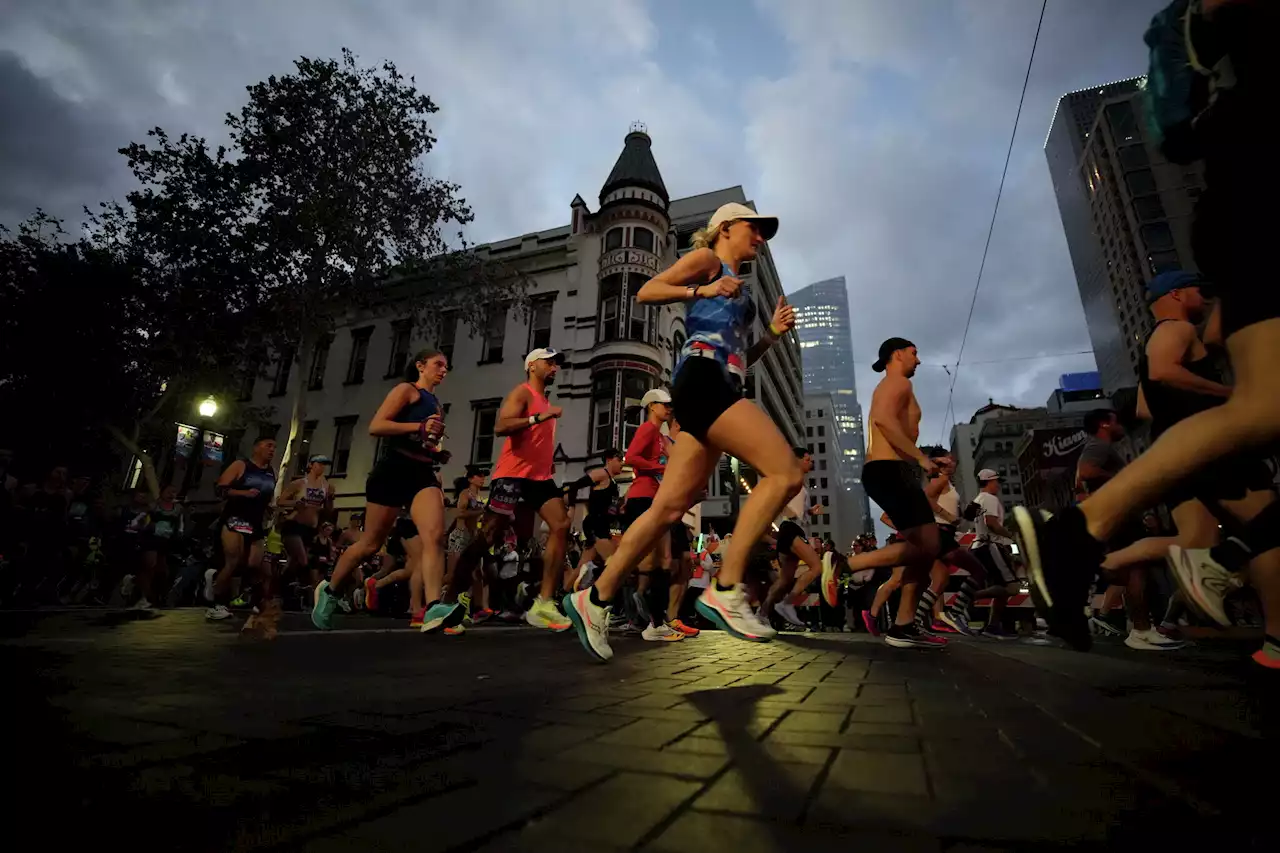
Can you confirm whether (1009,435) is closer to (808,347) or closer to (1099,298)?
(1099,298)

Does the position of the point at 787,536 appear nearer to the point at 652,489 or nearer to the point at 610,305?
the point at 652,489

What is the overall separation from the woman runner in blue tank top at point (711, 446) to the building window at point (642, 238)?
21.0 m

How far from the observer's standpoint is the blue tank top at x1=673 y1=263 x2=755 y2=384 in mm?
3131

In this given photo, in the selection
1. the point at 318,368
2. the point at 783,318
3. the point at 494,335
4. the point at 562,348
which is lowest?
the point at 783,318

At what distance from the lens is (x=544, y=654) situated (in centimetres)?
353

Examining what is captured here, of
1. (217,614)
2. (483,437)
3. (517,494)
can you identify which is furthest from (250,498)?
(483,437)

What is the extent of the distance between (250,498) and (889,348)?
663 centimetres

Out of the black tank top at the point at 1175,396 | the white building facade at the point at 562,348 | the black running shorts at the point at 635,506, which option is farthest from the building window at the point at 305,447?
the black tank top at the point at 1175,396

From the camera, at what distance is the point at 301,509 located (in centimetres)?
736

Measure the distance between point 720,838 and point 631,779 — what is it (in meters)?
0.32

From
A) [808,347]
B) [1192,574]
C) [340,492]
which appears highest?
[808,347]

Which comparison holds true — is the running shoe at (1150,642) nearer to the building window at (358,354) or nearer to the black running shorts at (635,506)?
the black running shorts at (635,506)

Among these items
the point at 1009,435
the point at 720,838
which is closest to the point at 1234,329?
the point at 720,838

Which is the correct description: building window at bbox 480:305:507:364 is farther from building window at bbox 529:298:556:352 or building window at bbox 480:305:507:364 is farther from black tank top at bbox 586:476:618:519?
black tank top at bbox 586:476:618:519
